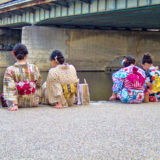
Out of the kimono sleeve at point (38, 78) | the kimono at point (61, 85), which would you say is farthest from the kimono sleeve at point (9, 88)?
the kimono at point (61, 85)

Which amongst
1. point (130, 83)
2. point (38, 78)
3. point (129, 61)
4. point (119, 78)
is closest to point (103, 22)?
point (129, 61)

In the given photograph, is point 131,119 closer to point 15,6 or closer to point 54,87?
point 54,87

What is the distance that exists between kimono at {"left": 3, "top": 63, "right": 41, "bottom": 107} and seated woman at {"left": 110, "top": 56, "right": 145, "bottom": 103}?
1990mm

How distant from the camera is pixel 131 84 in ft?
22.8

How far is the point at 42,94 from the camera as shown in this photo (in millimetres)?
6688

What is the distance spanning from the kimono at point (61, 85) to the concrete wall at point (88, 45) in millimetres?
20621

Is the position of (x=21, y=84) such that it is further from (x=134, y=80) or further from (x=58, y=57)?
(x=134, y=80)

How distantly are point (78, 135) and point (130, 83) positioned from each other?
10.9 feet

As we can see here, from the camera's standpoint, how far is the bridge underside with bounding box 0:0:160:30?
675 inches

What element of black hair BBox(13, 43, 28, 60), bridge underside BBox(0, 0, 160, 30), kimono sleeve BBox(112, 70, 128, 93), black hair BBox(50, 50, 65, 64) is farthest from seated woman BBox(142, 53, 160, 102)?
bridge underside BBox(0, 0, 160, 30)

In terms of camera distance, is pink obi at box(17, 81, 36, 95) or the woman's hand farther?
pink obi at box(17, 81, 36, 95)

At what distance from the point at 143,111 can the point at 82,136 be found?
2.41m

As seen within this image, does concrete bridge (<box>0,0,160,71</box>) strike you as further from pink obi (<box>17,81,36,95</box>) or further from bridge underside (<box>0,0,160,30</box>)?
pink obi (<box>17,81,36,95</box>)

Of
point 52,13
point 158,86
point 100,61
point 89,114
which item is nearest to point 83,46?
point 100,61
